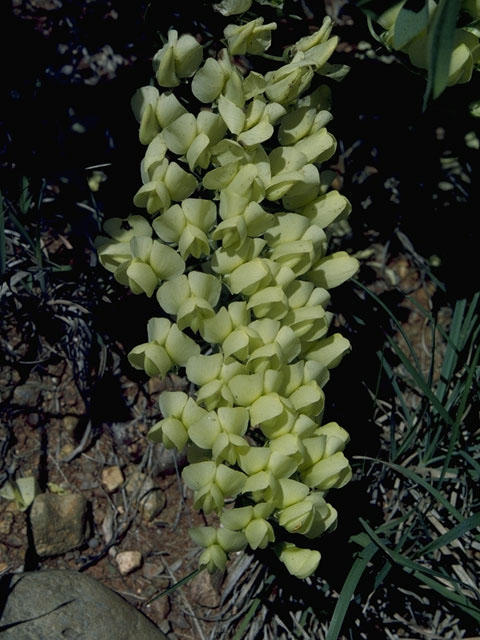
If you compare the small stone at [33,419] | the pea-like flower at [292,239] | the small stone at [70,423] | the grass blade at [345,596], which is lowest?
the small stone at [70,423]

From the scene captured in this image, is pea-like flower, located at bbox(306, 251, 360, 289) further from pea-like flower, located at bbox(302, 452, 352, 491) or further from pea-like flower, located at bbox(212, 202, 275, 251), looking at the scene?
pea-like flower, located at bbox(302, 452, 352, 491)

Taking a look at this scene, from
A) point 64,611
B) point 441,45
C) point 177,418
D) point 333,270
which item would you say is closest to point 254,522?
point 177,418

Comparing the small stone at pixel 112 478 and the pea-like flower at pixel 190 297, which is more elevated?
the pea-like flower at pixel 190 297

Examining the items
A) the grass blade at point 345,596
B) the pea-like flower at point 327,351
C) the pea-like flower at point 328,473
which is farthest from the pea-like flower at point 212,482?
the grass blade at point 345,596

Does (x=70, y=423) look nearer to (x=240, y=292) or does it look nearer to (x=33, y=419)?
(x=33, y=419)

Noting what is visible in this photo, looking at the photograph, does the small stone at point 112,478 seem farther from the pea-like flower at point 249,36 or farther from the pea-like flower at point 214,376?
the pea-like flower at point 249,36

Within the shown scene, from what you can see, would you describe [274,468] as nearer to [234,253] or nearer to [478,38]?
[234,253]

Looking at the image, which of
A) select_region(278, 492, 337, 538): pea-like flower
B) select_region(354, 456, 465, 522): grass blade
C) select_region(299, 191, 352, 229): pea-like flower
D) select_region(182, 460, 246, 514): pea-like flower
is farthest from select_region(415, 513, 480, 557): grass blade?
select_region(299, 191, 352, 229): pea-like flower
